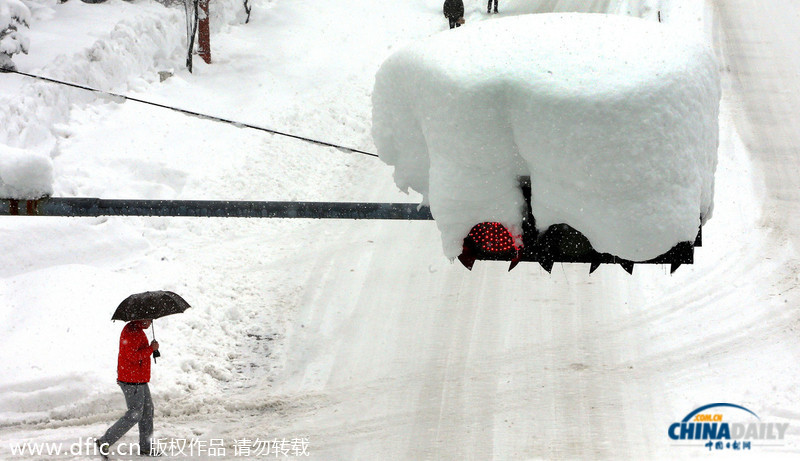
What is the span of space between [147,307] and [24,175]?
1942 mm

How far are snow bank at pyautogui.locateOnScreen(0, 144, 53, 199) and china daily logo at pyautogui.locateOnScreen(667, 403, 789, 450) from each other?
568cm

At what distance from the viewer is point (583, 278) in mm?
11922

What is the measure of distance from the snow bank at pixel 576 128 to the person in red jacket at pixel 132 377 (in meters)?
3.79

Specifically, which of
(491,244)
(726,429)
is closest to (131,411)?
(491,244)

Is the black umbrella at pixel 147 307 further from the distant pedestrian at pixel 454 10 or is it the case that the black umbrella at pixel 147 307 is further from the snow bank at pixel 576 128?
the distant pedestrian at pixel 454 10

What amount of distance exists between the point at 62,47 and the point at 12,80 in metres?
1.63

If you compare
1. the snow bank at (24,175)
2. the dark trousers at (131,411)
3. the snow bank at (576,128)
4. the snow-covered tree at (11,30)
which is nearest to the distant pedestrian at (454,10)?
the snow-covered tree at (11,30)

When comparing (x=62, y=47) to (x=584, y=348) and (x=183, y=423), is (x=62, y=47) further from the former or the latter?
(x=584, y=348)

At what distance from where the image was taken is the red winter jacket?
8219 millimetres

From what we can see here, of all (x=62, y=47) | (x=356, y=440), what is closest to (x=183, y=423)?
(x=356, y=440)

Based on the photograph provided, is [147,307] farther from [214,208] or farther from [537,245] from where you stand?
[537,245]

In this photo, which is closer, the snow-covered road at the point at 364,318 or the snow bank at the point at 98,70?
the snow-covered road at the point at 364,318

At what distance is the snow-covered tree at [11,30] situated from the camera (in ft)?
47.1

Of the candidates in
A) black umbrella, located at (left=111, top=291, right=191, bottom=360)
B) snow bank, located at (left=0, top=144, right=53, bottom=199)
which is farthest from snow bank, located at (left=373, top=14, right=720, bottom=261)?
black umbrella, located at (left=111, top=291, right=191, bottom=360)
